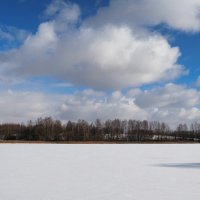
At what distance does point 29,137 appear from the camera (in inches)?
2997

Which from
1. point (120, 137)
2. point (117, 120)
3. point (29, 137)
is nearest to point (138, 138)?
→ point (120, 137)
